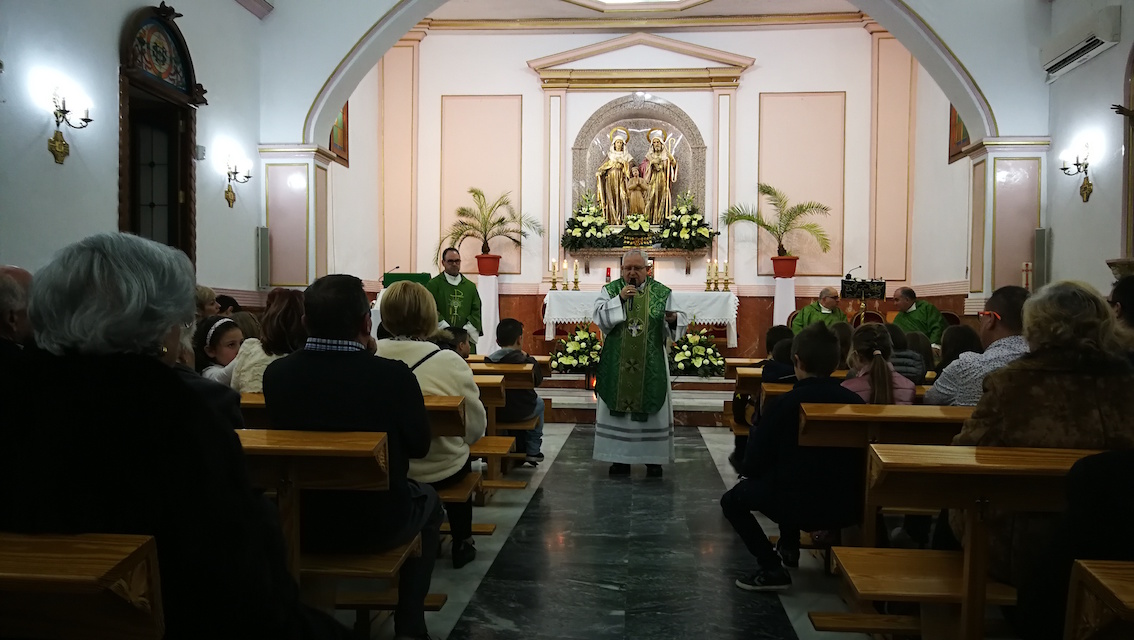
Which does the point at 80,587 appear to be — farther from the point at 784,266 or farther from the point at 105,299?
the point at 784,266

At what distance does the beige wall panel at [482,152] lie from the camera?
12125mm

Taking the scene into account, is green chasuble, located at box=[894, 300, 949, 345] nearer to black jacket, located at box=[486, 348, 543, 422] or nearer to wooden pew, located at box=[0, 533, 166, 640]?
black jacket, located at box=[486, 348, 543, 422]

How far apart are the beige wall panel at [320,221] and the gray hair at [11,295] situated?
6.30m

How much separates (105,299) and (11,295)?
1127mm

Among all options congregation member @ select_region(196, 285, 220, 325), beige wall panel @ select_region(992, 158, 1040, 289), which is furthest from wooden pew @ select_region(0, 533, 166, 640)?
beige wall panel @ select_region(992, 158, 1040, 289)

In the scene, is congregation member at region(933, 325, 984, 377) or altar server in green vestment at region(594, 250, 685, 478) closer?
congregation member at region(933, 325, 984, 377)

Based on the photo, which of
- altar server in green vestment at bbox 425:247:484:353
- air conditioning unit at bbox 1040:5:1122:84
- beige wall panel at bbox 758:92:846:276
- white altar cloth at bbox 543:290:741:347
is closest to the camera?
air conditioning unit at bbox 1040:5:1122:84

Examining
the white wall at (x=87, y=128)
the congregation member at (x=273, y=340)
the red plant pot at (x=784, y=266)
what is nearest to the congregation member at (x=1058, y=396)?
the congregation member at (x=273, y=340)

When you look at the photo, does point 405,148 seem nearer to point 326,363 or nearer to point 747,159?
point 747,159

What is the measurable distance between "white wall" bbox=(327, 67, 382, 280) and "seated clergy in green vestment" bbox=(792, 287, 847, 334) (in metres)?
A: 5.71

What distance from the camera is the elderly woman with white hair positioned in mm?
1253

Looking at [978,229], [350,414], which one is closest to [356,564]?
[350,414]

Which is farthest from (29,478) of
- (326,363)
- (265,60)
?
(265,60)

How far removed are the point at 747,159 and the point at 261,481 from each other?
10468 mm
